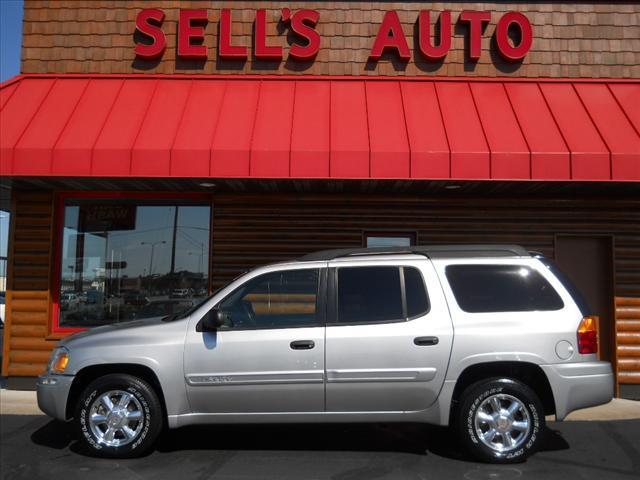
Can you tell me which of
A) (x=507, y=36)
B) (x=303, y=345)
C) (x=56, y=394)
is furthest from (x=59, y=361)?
(x=507, y=36)

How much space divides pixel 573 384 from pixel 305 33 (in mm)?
6222

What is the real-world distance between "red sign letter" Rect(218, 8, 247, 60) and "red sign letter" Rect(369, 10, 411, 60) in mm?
1948

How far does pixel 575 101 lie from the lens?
27.4 ft

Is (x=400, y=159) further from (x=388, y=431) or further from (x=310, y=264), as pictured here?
(x=388, y=431)

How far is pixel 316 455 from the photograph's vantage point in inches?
220

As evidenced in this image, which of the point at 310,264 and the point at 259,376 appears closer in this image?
the point at 259,376

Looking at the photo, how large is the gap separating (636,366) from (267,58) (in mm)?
6924

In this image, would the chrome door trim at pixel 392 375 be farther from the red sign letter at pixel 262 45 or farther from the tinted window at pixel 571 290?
the red sign letter at pixel 262 45

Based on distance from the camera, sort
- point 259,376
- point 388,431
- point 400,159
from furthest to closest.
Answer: point 400,159 → point 388,431 → point 259,376

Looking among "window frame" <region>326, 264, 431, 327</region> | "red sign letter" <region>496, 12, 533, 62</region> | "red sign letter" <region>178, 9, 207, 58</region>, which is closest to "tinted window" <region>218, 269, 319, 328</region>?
"window frame" <region>326, 264, 431, 327</region>

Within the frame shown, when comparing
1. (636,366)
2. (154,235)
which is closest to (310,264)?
(154,235)

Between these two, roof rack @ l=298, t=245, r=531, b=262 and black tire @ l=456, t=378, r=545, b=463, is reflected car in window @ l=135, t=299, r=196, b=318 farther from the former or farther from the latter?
black tire @ l=456, t=378, r=545, b=463

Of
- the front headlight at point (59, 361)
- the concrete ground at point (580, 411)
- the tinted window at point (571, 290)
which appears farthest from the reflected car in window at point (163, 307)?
the tinted window at point (571, 290)

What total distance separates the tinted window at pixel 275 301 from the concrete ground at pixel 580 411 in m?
3.43
